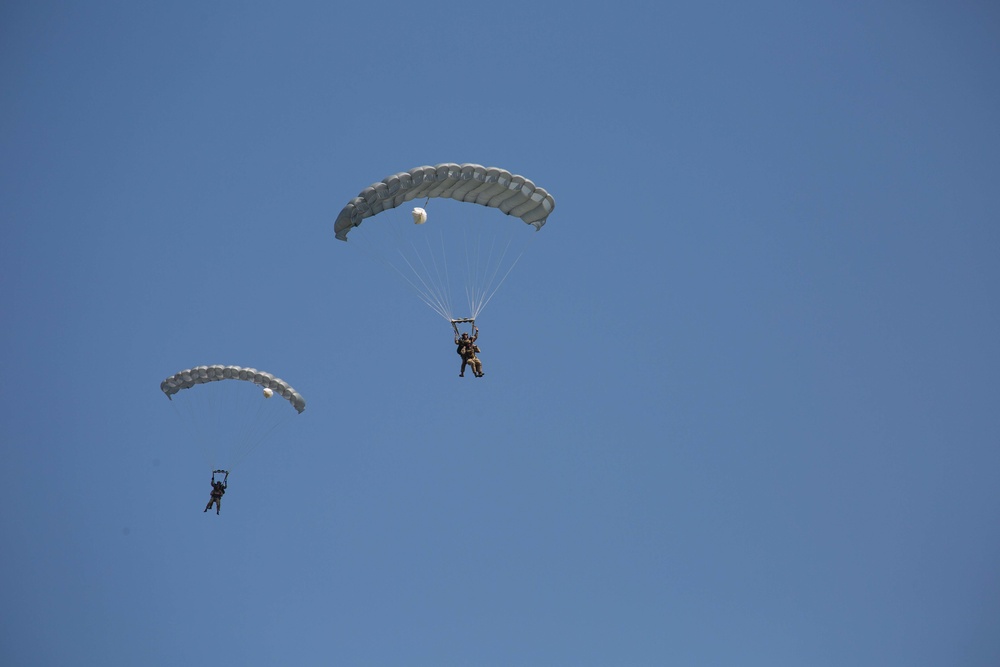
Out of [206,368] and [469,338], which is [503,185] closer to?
[469,338]

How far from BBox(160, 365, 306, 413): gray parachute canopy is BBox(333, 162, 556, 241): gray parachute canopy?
6325 mm

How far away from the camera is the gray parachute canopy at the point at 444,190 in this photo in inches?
968

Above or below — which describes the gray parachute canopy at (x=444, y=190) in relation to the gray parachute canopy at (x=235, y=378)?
above

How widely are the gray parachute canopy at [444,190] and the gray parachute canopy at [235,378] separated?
632 cm

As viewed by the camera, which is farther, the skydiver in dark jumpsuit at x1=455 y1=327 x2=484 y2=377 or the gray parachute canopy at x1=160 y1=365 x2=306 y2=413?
the gray parachute canopy at x1=160 y1=365 x2=306 y2=413

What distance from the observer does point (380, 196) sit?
24.7 m

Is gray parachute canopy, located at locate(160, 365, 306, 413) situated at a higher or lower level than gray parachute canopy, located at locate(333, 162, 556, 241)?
lower

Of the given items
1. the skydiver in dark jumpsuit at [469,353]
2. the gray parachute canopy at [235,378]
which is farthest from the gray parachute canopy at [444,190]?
the gray parachute canopy at [235,378]

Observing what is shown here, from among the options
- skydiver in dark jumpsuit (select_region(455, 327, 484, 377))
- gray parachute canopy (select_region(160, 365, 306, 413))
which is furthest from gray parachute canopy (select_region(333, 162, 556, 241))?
gray parachute canopy (select_region(160, 365, 306, 413))

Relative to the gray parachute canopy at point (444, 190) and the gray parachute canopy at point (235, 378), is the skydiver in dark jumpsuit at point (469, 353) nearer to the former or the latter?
the gray parachute canopy at point (444, 190)

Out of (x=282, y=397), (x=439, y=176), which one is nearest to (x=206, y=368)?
(x=282, y=397)

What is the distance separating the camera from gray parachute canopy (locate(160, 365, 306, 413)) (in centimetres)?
3044

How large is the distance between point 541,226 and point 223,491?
10.9 metres

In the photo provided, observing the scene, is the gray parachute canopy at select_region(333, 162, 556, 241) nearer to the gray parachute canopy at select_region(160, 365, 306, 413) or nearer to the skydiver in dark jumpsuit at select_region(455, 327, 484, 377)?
the skydiver in dark jumpsuit at select_region(455, 327, 484, 377)
